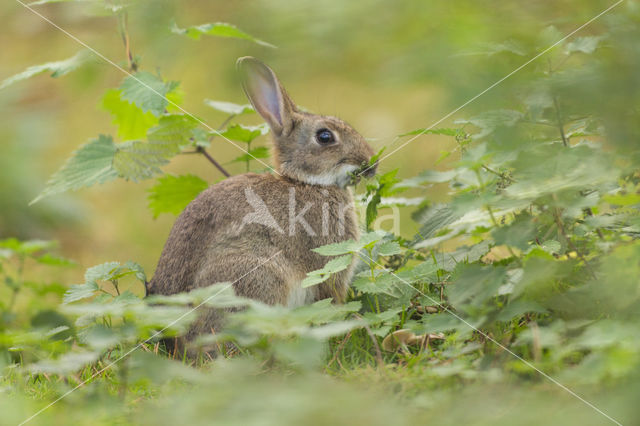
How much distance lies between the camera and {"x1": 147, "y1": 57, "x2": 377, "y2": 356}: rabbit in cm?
340

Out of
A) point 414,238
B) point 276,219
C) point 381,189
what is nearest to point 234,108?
point 276,219

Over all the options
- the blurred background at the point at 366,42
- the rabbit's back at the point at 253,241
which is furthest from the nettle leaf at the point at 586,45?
the rabbit's back at the point at 253,241

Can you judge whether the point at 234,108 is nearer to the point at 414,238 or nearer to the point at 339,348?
the point at 414,238

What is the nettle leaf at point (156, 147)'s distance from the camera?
374 centimetres

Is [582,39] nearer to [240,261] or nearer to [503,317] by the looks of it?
[503,317]

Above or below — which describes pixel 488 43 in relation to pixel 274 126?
below

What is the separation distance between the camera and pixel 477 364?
7.38 ft

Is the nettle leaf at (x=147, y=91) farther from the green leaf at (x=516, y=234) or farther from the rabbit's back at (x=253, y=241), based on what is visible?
the green leaf at (x=516, y=234)

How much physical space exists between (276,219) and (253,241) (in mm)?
257

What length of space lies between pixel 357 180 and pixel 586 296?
79.6 inches

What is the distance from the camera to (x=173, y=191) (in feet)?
13.6

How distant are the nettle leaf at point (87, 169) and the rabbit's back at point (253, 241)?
20.4 inches

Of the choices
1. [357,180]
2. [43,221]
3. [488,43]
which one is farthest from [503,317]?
[43,221]

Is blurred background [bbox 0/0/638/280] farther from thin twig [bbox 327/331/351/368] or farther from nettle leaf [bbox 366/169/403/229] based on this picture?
nettle leaf [bbox 366/169/403/229]
